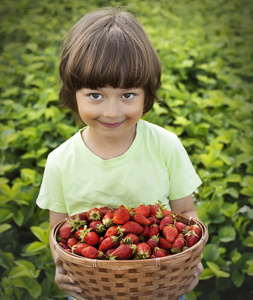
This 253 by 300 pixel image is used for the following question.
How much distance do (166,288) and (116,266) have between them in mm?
201

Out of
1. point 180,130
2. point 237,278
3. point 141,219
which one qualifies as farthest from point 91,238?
point 180,130

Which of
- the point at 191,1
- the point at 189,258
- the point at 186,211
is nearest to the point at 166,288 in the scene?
the point at 189,258

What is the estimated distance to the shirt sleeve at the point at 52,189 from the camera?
69.7 inches

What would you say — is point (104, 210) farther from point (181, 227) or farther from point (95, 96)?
point (95, 96)

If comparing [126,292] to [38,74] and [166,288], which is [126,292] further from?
[38,74]

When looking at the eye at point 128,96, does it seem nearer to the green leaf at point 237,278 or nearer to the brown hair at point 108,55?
the brown hair at point 108,55

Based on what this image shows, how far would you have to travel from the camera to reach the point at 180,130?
9.86ft

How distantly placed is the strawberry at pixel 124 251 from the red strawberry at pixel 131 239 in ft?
0.08

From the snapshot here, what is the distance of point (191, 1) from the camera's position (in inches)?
244

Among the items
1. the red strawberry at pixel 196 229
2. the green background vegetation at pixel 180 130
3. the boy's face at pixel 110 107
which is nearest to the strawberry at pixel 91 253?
the red strawberry at pixel 196 229

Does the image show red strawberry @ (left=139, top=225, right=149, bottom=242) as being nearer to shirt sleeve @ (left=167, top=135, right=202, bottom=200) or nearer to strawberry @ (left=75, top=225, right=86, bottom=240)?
strawberry @ (left=75, top=225, right=86, bottom=240)

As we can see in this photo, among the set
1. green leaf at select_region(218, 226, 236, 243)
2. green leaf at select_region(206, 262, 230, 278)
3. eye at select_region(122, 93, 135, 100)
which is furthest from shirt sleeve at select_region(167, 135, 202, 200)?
green leaf at select_region(218, 226, 236, 243)

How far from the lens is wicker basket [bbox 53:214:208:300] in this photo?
1.31 metres

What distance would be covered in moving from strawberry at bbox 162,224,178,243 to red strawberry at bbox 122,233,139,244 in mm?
94
